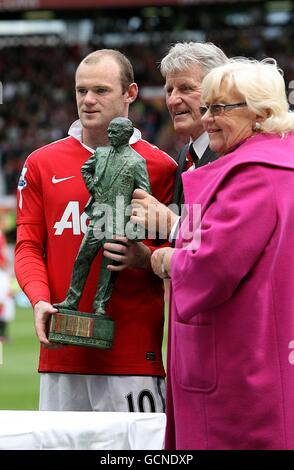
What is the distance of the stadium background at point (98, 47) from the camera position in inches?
1048

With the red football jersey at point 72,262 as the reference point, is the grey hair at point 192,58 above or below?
above

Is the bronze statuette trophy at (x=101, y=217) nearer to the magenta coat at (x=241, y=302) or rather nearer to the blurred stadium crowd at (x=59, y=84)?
the magenta coat at (x=241, y=302)

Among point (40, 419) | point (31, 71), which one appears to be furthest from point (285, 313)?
point (31, 71)

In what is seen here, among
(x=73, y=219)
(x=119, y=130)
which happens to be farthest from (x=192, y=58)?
(x=73, y=219)

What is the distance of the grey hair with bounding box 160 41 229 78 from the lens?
3578mm

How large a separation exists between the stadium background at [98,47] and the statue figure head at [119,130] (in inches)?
820

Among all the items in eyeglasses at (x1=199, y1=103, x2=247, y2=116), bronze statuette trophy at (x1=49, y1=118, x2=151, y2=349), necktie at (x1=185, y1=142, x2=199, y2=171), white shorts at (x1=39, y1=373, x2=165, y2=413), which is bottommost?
white shorts at (x1=39, y1=373, x2=165, y2=413)

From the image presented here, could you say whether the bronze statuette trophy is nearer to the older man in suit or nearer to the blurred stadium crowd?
the older man in suit

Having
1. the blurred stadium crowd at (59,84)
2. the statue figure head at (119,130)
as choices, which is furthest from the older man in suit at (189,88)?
the blurred stadium crowd at (59,84)

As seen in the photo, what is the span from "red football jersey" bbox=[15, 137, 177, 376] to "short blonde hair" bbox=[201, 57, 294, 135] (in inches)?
32.8

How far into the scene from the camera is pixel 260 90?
2945 millimetres

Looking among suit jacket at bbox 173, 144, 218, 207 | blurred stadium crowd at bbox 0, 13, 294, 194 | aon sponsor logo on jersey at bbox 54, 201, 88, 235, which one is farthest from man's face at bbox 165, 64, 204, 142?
blurred stadium crowd at bbox 0, 13, 294, 194

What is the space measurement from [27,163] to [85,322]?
0.78m
